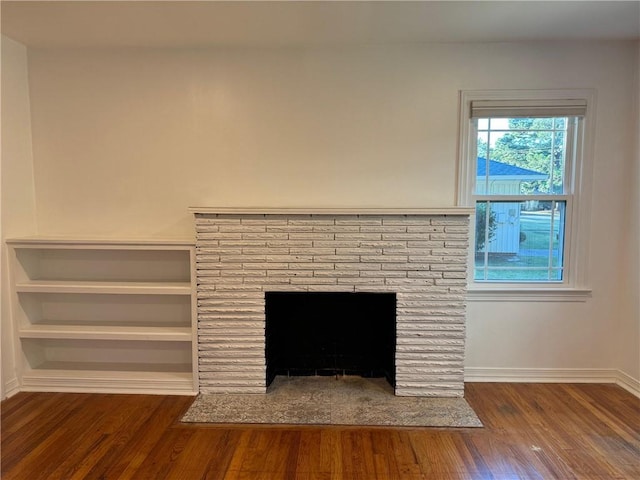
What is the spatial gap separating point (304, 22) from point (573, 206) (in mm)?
2283

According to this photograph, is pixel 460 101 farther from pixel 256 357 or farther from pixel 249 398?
pixel 249 398

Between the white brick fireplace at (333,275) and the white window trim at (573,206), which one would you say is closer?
the white brick fireplace at (333,275)

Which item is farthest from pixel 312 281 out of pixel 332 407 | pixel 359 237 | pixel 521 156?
pixel 521 156

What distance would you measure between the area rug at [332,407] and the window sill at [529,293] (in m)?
0.79

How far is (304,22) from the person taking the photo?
2.47 metres

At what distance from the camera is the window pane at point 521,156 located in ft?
9.59

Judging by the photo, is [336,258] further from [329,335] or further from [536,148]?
[536,148]

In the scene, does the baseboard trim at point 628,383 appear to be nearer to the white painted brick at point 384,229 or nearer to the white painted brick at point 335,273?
the white painted brick at point 384,229

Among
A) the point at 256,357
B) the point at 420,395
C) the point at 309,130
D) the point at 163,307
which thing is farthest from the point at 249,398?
the point at 309,130

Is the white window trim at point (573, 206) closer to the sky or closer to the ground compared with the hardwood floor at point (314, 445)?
closer to the sky

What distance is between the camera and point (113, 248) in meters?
2.75

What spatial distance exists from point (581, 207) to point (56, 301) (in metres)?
3.99

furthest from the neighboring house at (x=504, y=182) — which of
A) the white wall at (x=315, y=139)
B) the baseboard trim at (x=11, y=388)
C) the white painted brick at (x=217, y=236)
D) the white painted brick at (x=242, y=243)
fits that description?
the baseboard trim at (x=11, y=388)

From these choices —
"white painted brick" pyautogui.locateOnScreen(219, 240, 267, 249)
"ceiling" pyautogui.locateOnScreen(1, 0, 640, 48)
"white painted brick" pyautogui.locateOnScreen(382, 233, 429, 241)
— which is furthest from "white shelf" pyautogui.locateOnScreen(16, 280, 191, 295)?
"ceiling" pyautogui.locateOnScreen(1, 0, 640, 48)
